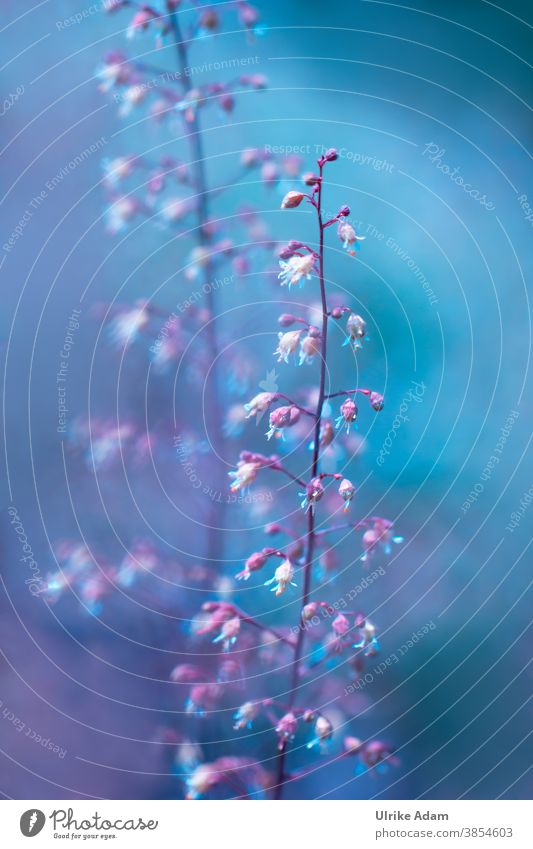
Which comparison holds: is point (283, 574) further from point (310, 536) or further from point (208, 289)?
point (208, 289)

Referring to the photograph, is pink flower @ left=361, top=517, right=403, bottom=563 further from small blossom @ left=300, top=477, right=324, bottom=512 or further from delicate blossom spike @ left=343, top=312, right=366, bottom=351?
delicate blossom spike @ left=343, top=312, right=366, bottom=351

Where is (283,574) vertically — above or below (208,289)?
below

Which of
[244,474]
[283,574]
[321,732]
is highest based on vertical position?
[244,474]

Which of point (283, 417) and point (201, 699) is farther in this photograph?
point (201, 699)

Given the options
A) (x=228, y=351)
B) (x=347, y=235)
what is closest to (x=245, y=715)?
(x=228, y=351)

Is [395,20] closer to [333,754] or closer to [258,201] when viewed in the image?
[258,201]

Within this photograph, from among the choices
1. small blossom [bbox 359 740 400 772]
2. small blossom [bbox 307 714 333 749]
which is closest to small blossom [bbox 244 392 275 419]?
small blossom [bbox 307 714 333 749]
